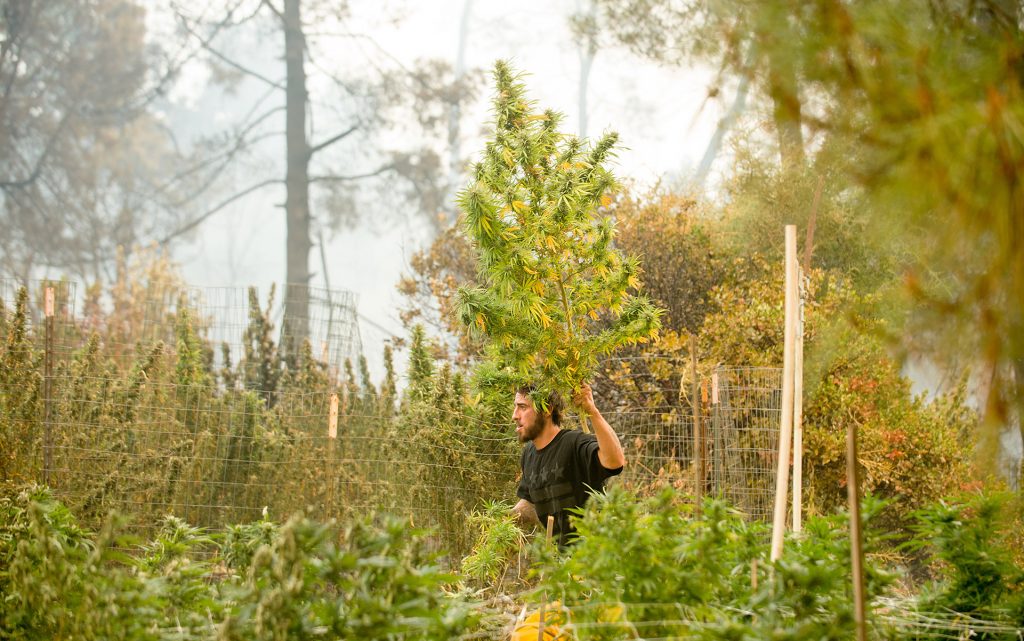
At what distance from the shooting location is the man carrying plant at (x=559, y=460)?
3467mm

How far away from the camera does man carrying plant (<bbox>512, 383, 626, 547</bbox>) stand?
3.47 metres

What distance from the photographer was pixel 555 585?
74.0 inches

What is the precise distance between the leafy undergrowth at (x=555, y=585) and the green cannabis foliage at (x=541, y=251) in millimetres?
1613

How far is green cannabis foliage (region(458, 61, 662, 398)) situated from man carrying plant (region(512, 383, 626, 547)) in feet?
0.43

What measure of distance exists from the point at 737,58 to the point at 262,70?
19732 millimetres

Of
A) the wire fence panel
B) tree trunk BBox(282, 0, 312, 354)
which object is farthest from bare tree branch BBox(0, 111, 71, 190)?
the wire fence panel

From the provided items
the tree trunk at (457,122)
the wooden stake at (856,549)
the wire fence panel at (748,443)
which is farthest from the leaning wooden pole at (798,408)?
the tree trunk at (457,122)

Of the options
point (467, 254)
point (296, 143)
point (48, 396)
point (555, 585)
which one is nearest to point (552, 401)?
point (555, 585)

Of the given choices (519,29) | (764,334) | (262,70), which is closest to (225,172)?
(262,70)

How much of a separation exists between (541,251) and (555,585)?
85.1 inches

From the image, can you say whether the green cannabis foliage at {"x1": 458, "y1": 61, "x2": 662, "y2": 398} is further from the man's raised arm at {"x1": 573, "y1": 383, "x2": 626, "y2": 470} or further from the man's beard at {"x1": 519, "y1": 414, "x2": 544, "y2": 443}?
the man's raised arm at {"x1": 573, "y1": 383, "x2": 626, "y2": 470}

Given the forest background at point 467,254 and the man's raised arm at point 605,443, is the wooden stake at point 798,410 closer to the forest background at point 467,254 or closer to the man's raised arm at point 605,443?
the forest background at point 467,254

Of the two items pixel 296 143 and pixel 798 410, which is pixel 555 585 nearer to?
pixel 798 410

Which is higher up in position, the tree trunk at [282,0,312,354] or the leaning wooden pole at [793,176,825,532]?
the tree trunk at [282,0,312,354]
